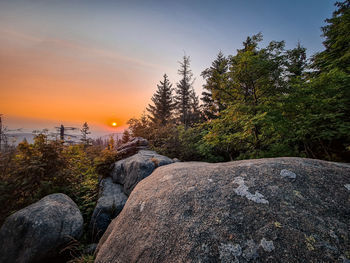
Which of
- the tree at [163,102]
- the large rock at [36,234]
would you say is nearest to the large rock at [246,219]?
the large rock at [36,234]

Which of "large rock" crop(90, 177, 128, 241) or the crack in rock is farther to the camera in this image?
"large rock" crop(90, 177, 128, 241)


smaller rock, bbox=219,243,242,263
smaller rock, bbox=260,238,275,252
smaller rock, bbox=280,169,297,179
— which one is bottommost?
smaller rock, bbox=219,243,242,263

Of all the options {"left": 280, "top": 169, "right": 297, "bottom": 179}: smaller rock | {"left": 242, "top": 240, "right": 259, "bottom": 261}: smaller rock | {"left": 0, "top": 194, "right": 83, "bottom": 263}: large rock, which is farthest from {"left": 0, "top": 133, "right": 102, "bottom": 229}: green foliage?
{"left": 280, "top": 169, "right": 297, "bottom": 179}: smaller rock

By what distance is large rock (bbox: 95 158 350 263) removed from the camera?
43.8 inches

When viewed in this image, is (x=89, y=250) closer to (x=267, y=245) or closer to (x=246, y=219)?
(x=246, y=219)

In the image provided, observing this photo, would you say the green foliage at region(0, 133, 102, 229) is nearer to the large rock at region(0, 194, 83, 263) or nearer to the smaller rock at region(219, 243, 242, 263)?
the large rock at region(0, 194, 83, 263)

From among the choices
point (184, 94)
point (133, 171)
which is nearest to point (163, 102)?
point (184, 94)

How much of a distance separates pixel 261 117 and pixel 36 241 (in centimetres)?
561

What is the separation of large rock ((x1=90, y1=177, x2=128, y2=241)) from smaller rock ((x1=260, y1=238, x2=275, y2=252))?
3.83 m

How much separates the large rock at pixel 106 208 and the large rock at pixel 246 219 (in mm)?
2214

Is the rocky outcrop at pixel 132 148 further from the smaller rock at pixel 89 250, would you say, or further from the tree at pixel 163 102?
the tree at pixel 163 102

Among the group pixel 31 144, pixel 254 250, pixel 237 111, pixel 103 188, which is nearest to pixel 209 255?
pixel 254 250

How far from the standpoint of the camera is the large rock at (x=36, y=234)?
9.01 feet

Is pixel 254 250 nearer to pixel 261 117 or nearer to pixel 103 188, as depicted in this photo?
pixel 261 117
